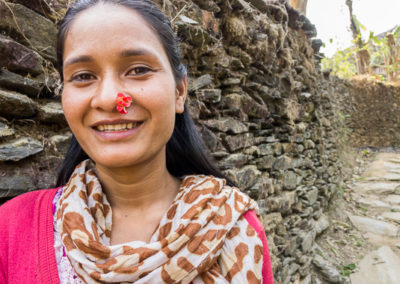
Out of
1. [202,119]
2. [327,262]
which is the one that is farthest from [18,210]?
[327,262]

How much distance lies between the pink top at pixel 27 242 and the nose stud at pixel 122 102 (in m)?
0.45

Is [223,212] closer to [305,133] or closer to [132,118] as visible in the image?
[132,118]

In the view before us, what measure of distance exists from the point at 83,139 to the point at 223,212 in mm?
556

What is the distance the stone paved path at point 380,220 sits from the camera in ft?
13.1

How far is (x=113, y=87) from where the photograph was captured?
33.6 inches

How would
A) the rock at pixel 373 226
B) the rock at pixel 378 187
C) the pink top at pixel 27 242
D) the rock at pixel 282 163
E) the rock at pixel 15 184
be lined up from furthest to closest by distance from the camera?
1. the rock at pixel 378 187
2. the rock at pixel 373 226
3. the rock at pixel 282 163
4. the rock at pixel 15 184
5. the pink top at pixel 27 242

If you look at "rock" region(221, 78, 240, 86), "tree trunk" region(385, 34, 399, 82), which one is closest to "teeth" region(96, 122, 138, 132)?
"rock" region(221, 78, 240, 86)

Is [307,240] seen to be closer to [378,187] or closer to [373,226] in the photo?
[373,226]

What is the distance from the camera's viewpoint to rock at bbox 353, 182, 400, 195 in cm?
614

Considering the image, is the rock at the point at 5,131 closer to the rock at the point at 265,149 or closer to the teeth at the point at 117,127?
the teeth at the point at 117,127

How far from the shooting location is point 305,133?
390cm

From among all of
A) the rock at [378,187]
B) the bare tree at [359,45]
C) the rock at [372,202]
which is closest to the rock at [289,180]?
the rock at [372,202]

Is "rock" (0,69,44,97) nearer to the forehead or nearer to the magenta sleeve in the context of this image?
the forehead

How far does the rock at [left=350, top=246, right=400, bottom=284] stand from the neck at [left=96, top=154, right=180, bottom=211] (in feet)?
13.3
